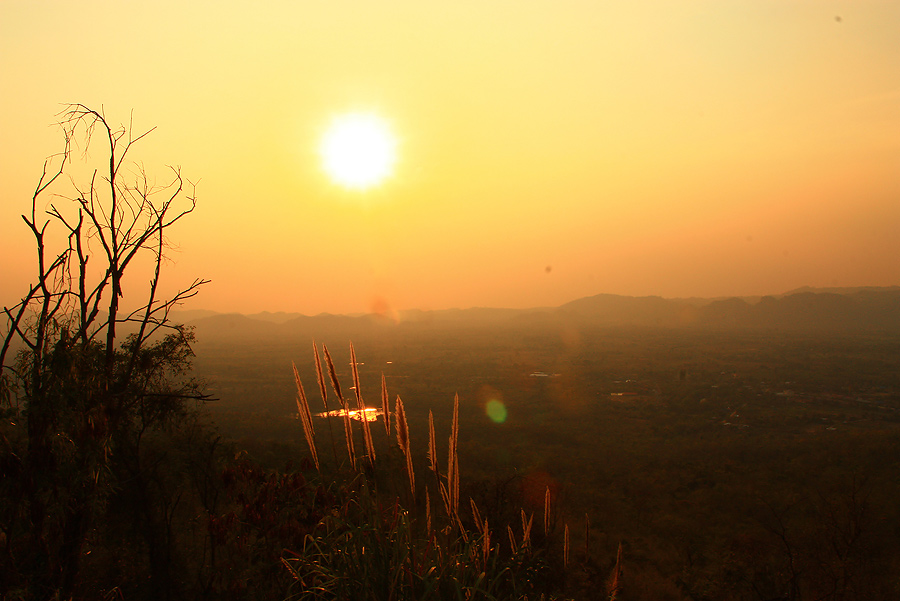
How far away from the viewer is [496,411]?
123 ft

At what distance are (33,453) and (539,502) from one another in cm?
1450

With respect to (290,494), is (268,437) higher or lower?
lower

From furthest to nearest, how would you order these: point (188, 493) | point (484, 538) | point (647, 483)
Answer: point (647, 483) → point (188, 493) → point (484, 538)

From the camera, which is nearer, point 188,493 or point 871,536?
point 188,493

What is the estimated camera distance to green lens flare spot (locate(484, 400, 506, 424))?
114 feet

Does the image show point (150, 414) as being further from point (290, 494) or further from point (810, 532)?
point (810, 532)

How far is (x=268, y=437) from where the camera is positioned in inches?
1097

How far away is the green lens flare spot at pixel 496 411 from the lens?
3466 cm

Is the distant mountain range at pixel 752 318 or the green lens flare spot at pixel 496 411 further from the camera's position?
the distant mountain range at pixel 752 318

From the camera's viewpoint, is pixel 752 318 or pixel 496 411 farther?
pixel 752 318

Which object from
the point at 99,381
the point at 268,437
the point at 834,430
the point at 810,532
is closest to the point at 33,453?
the point at 99,381

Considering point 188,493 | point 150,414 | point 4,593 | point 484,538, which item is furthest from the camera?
point 188,493

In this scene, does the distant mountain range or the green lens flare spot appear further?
the distant mountain range

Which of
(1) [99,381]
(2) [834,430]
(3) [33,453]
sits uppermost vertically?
(1) [99,381]
